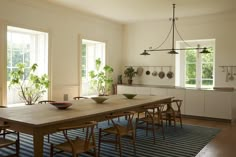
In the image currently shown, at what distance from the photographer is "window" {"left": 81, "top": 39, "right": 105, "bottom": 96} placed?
7121 mm

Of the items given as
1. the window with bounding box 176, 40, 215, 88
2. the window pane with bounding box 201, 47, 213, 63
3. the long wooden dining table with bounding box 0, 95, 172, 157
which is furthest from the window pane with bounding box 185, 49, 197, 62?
the long wooden dining table with bounding box 0, 95, 172, 157

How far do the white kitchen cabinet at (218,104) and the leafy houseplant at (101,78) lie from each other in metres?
2.72

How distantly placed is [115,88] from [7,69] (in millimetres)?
3455

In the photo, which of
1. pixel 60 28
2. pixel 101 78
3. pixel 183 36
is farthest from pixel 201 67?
pixel 60 28

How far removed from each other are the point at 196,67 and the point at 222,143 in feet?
10.2

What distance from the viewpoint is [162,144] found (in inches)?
167

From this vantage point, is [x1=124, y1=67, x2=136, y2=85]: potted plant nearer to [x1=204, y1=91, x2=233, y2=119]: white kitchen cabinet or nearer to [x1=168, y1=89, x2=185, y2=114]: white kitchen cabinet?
[x1=168, y1=89, x2=185, y2=114]: white kitchen cabinet

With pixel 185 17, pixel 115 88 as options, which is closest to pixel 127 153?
pixel 115 88

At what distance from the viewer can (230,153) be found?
388cm

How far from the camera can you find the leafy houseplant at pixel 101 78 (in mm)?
7055

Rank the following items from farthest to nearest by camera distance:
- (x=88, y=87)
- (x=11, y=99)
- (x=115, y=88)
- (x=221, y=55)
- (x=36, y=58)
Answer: (x=115, y=88), (x=88, y=87), (x=221, y=55), (x=36, y=58), (x=11, y=99)

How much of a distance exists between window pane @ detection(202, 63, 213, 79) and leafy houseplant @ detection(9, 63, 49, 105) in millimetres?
4216

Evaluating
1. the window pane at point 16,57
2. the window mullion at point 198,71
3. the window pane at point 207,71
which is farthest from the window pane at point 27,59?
the window pane at point 207,71

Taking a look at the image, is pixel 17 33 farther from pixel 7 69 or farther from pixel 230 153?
pixel 230 153
